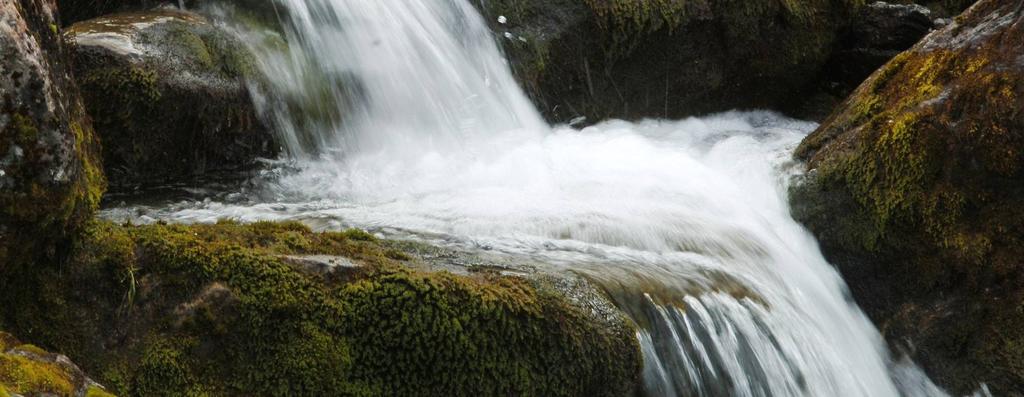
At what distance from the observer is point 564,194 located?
6.02 m

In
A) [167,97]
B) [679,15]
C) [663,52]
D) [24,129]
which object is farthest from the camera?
[663,52]

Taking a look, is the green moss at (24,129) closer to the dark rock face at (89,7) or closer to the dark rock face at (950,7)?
the dark rock face at (89,7)

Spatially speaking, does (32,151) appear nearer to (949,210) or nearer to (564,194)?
(564,194)

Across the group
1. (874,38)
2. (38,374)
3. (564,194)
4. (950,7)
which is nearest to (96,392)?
(38,374)

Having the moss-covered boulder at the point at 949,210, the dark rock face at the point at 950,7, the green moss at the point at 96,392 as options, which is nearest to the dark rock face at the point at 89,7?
the green moss at the point at 96,392

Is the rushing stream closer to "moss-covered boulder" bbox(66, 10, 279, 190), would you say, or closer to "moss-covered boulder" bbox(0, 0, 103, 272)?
"moss-covered boulder" bbox(66, 10, 279, 190)

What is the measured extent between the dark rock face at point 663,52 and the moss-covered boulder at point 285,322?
5.06 metres

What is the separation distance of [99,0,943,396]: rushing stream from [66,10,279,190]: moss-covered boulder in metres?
0.32

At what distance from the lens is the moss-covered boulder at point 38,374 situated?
8.36ft

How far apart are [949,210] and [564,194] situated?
8.78ft

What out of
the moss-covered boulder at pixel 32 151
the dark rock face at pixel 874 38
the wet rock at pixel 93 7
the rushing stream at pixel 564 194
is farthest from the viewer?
the dark rock face at pixel 874 38

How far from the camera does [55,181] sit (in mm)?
3156

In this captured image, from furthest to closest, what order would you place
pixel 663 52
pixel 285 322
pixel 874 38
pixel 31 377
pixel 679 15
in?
pixel 874 38
pixel 663 52
pixel 679 15
pixel 285 322
pixel 31 377

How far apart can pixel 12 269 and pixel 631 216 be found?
362cm
